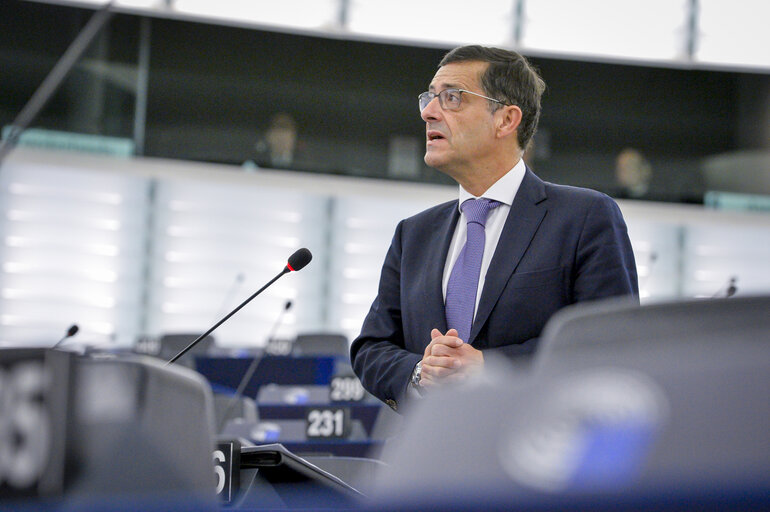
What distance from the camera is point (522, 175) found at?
209 cm

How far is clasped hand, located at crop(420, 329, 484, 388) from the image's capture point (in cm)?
170

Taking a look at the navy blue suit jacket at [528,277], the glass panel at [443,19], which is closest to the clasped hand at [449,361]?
the navy blue suit jacket at [528,277]

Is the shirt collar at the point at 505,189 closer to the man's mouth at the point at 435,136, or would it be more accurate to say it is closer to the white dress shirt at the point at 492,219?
the white dress shirt at the point at 492,219

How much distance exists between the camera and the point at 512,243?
76.7 inches

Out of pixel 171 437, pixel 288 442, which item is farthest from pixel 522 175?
pixel 288 442

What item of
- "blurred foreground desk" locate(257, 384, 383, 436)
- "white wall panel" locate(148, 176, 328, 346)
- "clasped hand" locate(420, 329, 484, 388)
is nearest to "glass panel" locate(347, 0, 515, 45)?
"white wall panel" locate(148, 176, 328, 346)

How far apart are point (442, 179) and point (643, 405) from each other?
11.3 meters

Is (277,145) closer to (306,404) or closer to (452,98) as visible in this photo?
(306,404)

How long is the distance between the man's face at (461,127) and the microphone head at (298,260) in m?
0.50

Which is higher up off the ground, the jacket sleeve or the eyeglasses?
the eyeglasses

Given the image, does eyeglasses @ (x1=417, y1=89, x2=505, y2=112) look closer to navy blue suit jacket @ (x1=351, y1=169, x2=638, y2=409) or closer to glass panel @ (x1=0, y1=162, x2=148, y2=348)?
navy blue suit jacket @ (x1=351, y1=169, x2=638, y2=409)

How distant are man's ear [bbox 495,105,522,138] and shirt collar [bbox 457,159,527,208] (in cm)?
8

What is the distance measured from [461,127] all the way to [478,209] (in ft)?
0.55

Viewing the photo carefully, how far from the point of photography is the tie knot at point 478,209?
204cm
